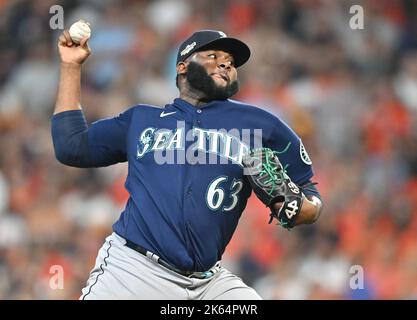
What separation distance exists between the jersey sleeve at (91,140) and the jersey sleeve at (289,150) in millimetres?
652

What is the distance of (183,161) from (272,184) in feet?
1.39

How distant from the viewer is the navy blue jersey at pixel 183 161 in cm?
419

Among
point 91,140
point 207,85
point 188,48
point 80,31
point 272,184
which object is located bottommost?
point 272,184

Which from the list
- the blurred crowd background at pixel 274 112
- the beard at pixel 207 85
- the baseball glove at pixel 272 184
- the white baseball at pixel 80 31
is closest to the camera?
the baseball glove at pixel 272 184

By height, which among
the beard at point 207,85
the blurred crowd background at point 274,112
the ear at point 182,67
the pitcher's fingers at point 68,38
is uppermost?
the pitcher's fingers at point 68,38

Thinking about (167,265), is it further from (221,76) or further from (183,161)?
(221,76)

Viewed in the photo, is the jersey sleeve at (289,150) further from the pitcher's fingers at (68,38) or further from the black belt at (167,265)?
the pitcher's fingers at (68,38)

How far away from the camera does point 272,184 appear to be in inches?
161

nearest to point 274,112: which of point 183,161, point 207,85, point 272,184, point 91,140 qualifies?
point 207,85

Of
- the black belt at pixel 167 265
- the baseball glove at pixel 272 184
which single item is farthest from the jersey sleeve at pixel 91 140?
the baseball glove at pixel 272 184

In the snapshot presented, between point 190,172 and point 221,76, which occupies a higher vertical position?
point 221,76

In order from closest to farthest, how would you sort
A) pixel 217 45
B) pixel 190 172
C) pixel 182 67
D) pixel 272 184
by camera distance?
pixel 272 184
pixel 190 172
pixel 217 45
pixel 182 67
